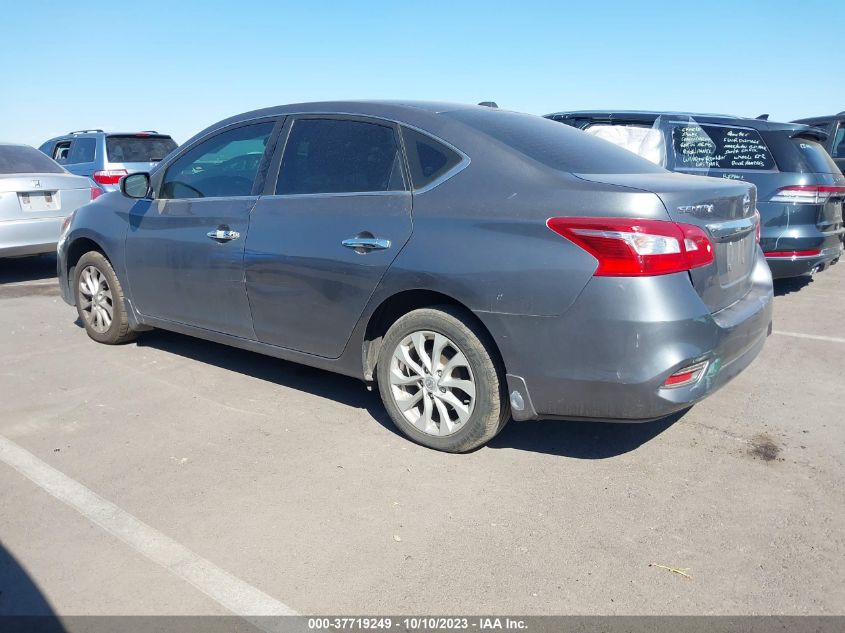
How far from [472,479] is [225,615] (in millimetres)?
1321

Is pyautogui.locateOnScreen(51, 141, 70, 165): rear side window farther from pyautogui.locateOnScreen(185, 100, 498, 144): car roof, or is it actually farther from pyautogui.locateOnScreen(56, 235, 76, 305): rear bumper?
pyautogui.locateOnScreen(185, 100, 498, 144): car roof

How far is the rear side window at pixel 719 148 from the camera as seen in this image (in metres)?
7.18

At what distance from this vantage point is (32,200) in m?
8.17

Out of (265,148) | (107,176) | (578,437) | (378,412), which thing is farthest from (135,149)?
(578,437)

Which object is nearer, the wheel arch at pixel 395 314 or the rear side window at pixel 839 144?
the wheel arch at pixel 395 314

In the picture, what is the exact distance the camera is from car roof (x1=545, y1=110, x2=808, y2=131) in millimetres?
7203

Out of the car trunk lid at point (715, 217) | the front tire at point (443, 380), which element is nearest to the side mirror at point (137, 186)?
the front tire at point (443, 380)

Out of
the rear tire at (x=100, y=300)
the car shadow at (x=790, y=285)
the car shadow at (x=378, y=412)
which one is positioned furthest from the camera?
the car shadow at (x=790, y=285)

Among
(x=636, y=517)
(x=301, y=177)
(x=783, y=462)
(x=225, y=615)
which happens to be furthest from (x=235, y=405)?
(x=783, y=462)

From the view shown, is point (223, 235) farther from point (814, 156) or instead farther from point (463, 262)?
point (814, 156)

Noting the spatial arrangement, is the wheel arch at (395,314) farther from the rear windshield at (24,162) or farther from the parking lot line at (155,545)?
the rear windshield at (24,162)

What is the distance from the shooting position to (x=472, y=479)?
338 centimetres

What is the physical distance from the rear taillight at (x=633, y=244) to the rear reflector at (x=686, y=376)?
43 cm

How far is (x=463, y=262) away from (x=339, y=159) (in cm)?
112
